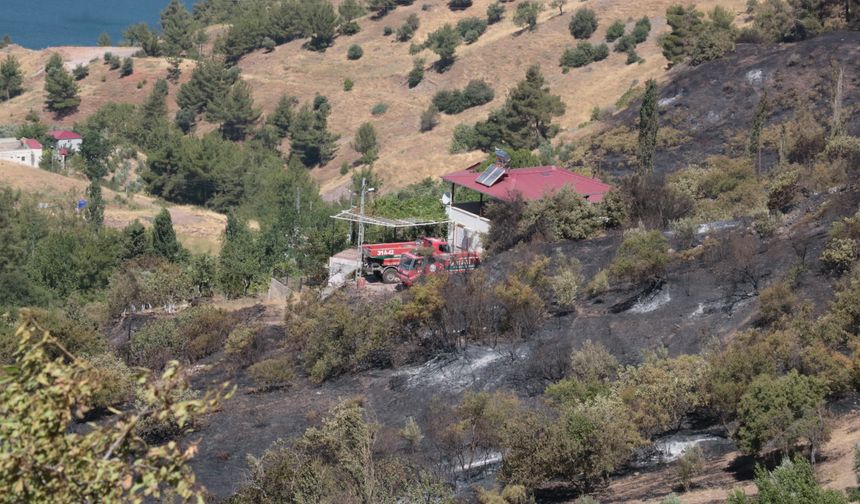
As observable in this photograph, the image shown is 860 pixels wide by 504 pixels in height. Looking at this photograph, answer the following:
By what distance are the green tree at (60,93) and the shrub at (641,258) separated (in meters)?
79.0

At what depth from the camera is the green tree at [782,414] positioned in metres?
19.1

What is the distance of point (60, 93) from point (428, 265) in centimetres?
7542

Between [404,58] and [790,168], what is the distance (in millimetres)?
65242

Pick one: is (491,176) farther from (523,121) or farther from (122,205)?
(122,205)

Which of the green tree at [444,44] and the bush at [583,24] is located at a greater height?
the bush at [583,24]

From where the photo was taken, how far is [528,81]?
240ft

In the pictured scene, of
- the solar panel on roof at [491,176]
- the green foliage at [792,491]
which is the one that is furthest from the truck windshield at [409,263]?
the green foliage at [792,491]

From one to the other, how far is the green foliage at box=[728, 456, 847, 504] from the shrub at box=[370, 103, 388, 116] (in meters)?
79.9

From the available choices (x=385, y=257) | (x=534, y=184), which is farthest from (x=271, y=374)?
(x=534, y=184)

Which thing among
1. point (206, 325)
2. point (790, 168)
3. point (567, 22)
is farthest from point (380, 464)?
point (567, 22)

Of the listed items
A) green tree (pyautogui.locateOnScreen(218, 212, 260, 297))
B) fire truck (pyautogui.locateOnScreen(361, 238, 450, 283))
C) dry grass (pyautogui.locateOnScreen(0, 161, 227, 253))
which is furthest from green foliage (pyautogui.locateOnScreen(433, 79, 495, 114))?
fire truck (pyautogui.locateOnScreen(361, 238, 450, 283))

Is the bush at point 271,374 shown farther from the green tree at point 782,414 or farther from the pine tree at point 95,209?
the pine tree at point 95,209

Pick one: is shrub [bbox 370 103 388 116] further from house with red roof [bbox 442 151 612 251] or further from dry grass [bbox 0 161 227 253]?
house with red roof [bbox 442 151 612 251]

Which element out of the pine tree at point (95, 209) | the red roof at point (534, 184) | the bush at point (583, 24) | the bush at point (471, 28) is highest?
the bush at point (583, 24)
